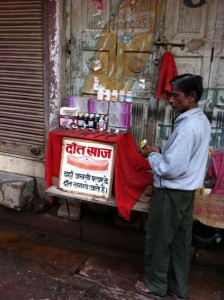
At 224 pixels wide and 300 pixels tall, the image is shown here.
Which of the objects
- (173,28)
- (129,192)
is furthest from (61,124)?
(173,28)

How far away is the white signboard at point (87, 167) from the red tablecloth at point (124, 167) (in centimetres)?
7

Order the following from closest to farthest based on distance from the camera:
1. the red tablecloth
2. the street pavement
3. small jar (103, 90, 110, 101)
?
the street pavement → the red tablecloth → small jar (103, 90, 110, 101)

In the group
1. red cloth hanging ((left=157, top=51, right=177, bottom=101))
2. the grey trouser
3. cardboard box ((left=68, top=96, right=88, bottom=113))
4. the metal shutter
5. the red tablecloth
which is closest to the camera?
the grey trouser

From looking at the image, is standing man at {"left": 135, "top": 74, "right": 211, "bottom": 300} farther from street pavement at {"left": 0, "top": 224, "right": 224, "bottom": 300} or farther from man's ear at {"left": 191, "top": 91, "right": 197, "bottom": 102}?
street pavement at {"left": 0, "top": 224, "right": 224, "bottom": 300}

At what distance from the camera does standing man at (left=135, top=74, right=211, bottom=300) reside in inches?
107

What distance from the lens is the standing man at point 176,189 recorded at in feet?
8.92

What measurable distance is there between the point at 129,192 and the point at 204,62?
5.66ft

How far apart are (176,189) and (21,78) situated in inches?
109

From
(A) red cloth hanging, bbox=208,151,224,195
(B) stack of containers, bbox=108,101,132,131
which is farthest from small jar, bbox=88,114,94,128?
(A) red cloth hanging, bbox=208,151,224,195

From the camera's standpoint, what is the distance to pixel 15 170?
4.82 m

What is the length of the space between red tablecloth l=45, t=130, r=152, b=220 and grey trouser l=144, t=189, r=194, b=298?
1.51ft

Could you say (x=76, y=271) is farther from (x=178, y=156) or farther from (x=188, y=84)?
(x=188, y=84)

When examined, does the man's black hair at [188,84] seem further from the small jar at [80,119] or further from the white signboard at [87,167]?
the small jar at [80,119]

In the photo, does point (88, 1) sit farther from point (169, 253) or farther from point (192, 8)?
point (169, 253)
